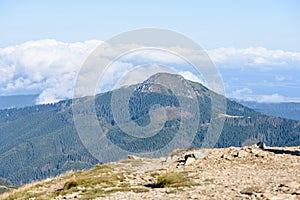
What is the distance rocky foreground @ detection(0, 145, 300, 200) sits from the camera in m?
27.5

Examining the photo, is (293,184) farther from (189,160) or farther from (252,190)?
(189,160)

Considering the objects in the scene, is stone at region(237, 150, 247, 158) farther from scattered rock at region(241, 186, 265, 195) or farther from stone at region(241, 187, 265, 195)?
stone at region(241, 187, 265, 195)

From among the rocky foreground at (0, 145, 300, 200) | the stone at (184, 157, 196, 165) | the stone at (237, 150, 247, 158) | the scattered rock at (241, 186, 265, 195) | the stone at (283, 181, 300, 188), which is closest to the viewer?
the scattered rock at (241, 186, 265, 195)

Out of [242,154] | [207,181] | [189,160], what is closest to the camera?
[207,181]

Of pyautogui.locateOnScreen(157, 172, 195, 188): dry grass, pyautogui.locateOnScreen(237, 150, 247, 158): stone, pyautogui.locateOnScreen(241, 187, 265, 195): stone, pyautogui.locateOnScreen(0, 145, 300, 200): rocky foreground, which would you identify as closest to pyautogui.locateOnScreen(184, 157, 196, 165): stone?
pyautogui.locateOnScreen(0, 145, 300, 200): rocky foreground

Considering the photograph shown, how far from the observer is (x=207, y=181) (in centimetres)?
3291

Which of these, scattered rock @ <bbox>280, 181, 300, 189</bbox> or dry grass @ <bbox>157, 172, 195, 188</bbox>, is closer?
scattered rock @ <bbox>280, 181, 300, 189</bbox>

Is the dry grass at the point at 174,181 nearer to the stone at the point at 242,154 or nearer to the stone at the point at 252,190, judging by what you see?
the stone at the point at 252,190

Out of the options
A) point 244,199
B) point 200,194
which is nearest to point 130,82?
point 200,194

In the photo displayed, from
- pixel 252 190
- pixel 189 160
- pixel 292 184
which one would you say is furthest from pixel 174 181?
pixel 189 160

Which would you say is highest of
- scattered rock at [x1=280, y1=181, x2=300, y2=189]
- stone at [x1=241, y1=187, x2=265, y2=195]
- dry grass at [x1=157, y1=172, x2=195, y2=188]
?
scattered rock at [x1=280, y1=181, x2=300, y2=189]

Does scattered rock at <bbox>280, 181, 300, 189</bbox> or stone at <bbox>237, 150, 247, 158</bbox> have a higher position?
scattered rock at <bbox>280, 181, 300, 189</bbox>

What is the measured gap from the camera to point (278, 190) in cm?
2620

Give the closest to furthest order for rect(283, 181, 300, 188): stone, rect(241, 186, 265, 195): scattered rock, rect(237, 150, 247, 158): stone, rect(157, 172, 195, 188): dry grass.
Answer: rect(241, 186, 265, 195): scattered rock
rect(283, 181, 300, 188): stone
rect(157, 172, 195, 188): dry grass
rect(237, 150, 247, 158): stone
